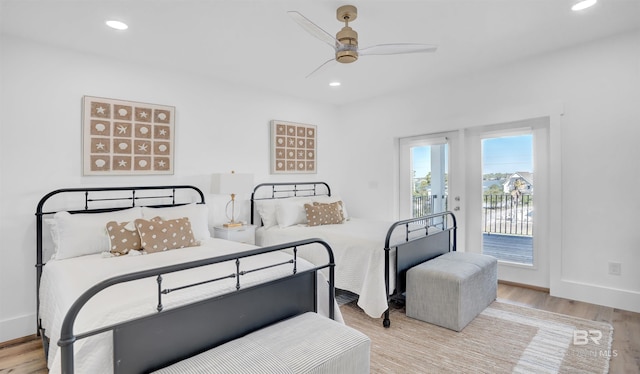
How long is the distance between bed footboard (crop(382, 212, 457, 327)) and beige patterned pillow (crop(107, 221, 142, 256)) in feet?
6.78

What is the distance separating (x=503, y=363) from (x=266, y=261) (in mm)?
1742

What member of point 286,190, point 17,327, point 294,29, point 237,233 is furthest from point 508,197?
point 17,327

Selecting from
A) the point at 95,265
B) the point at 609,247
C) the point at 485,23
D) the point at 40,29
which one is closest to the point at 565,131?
the point at 609,247

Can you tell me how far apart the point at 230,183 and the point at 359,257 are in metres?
1.66

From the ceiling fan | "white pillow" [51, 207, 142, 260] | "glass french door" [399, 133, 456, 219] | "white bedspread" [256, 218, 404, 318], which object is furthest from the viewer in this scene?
"glass french door" [399, 133, 456, 219]

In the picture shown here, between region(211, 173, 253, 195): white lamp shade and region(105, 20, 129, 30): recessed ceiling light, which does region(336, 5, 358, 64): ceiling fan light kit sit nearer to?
region(105, 20, 129, 30): recessed ceiling light

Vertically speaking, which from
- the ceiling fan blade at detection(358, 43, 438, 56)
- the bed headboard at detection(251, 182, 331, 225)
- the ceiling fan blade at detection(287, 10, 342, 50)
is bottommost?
the bed headboard at detection(251, 182, 331, 225)

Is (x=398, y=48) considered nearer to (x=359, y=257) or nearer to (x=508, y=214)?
(x=359, y=257)

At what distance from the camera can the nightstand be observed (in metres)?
3.65

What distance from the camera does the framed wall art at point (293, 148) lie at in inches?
179

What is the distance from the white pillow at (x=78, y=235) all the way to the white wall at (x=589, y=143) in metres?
4.00

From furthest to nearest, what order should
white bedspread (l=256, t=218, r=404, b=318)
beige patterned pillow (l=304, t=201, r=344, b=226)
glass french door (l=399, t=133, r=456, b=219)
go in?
glass french door (l=399, t=133, r=456, b=219)
beige patterned pillow (l=304, t=201, r=344, b=226)
white bedspread (l=256, t=218, r=404, b=318)

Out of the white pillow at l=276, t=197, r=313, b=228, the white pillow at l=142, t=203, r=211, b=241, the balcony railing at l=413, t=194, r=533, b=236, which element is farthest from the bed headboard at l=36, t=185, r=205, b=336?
the balcony railing at l=413, t=194, r=533, b=236

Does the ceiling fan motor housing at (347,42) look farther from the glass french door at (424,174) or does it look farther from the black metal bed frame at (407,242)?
the glass french door at (424,174)
